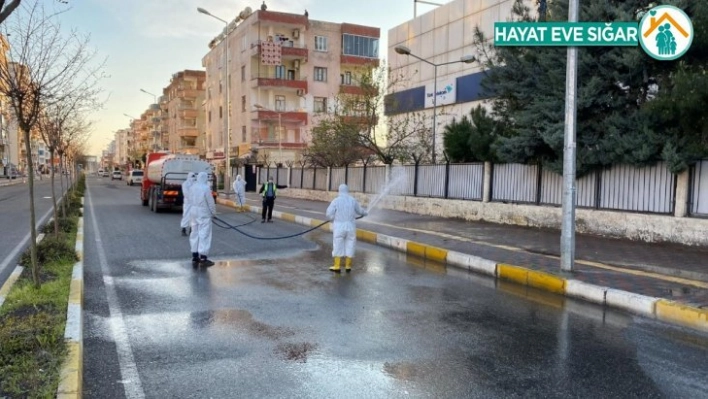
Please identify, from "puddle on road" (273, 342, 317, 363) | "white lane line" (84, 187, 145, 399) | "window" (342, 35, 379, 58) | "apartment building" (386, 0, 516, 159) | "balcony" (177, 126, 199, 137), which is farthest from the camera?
"balcony" (177, 126, 199, 137)

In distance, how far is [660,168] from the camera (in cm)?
1230

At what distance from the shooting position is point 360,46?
56.5 metres

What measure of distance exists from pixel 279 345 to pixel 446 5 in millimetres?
40954

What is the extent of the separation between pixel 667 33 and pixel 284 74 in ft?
153

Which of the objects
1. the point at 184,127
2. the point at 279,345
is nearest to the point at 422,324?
the point at 279,345

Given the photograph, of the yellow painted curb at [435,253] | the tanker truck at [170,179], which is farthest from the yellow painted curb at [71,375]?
the tanker truck at [170,179]

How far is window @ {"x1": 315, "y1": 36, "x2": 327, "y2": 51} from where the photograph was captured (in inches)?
2146

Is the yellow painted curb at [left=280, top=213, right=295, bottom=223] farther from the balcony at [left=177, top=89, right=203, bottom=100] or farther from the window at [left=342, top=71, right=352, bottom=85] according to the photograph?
the balcony at [left=177, top=89, right=203, bottom=100]

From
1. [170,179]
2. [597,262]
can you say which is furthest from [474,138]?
[170,179]

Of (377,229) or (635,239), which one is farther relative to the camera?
(377,229)

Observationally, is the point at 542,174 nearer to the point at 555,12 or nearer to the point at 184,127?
the point at 555,12

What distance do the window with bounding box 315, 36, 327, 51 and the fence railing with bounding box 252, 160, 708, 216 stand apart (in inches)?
1242

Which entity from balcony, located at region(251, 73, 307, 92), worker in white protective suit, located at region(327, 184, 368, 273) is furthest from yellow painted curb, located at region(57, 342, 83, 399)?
balcony, located at region(251, 73, 307, 92)

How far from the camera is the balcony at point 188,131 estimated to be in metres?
74.8
